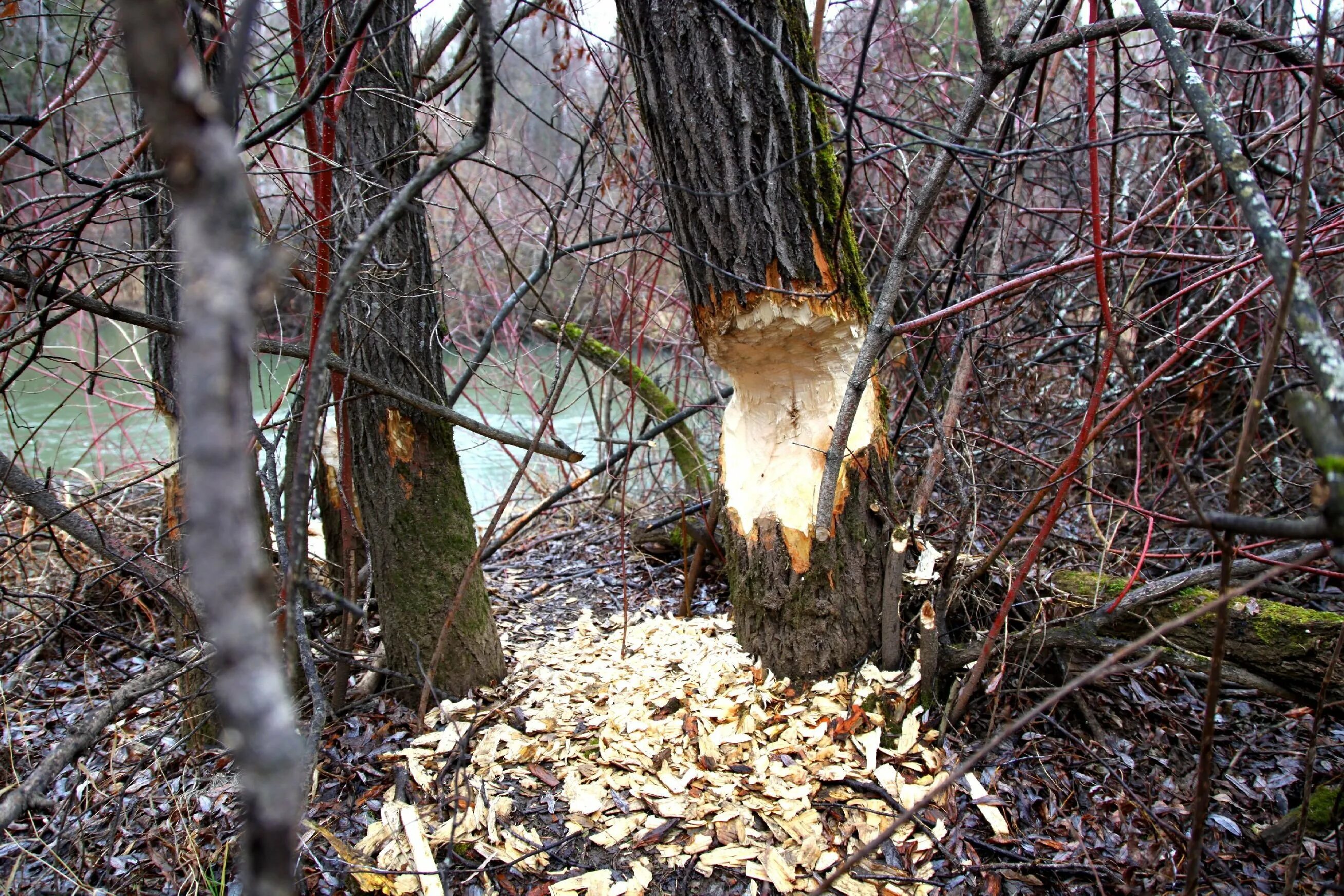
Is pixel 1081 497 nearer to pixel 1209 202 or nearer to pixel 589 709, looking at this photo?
pixel 1209 202

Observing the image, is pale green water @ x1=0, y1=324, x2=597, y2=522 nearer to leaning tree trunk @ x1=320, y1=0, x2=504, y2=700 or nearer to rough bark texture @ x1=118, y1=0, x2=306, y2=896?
leaning tree trunk @ x1=320, y1=0, x2=504, y2=700

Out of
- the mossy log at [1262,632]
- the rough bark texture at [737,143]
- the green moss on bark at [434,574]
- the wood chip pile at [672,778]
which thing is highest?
the rough bark texture at [737,143]

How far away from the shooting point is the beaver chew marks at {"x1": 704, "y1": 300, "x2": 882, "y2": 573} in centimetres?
236

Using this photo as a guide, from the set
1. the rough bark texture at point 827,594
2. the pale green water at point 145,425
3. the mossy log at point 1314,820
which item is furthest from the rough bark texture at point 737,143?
the pale green water at point 145,425

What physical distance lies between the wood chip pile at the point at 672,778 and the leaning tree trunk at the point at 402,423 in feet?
0.92

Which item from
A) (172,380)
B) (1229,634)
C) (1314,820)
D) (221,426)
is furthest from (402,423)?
(1314,820)

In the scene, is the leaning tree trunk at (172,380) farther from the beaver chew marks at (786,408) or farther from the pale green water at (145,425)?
the pale green water at (145,425)

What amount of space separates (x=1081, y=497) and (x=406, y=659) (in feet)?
10.6

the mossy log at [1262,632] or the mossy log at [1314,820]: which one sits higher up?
the mossy log at [1262,632]

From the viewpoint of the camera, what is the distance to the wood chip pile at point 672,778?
1.92 m

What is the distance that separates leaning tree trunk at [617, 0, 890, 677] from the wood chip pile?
0.75 ft

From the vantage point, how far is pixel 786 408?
2.61 m

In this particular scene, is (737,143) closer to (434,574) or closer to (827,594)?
(827,594)

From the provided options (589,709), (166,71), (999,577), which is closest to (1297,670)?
(999,577)
